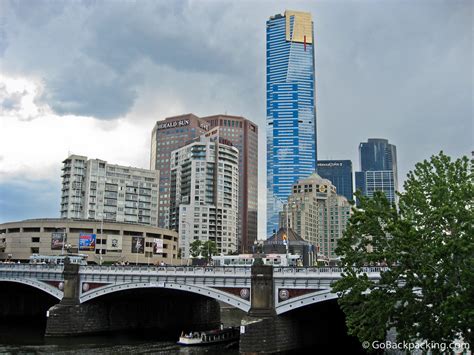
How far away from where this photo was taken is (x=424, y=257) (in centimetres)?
2661

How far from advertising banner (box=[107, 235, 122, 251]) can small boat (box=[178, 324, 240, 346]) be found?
76954 mm

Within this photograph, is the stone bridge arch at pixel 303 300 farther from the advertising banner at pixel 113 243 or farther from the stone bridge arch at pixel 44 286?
the advertising banner at pixel 113 243

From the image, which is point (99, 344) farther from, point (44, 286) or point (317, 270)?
point (317, 270)

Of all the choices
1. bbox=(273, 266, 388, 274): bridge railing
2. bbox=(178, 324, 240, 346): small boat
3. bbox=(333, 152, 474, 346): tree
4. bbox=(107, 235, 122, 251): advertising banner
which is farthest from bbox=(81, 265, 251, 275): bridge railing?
bbox=(107, 235, 122, 251): advertising banner

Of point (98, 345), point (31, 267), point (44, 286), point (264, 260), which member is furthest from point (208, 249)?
point (98, 345)

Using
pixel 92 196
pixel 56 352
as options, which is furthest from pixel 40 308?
pixel 92 196

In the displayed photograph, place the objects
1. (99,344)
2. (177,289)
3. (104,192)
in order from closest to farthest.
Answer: (177,289), (99,344), (104,192)

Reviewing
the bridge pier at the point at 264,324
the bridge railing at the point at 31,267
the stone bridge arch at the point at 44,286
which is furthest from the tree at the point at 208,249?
the bridge pier at the point at 264,324

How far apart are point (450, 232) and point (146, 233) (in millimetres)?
124059

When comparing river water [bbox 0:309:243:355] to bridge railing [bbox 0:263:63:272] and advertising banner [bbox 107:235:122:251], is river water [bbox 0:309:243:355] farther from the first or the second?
advertising banner [bbox 107:235:122:251]

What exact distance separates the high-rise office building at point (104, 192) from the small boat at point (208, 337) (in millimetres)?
129564

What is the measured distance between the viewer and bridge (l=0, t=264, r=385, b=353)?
162ft

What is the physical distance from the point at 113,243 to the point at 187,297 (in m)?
60.8

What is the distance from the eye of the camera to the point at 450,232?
1101 inches
